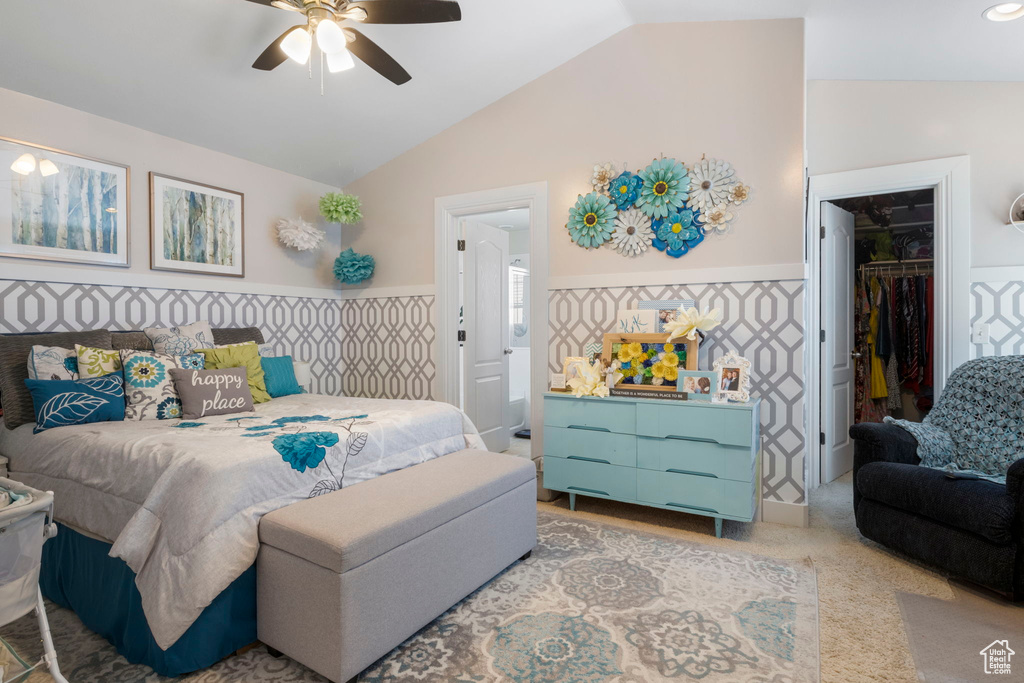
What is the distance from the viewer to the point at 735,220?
3154 millimetres

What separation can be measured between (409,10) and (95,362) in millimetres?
2269

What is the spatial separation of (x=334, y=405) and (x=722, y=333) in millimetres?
2317

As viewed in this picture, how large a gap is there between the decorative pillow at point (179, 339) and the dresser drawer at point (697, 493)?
2.71m

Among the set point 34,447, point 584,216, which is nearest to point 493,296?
point 584,216

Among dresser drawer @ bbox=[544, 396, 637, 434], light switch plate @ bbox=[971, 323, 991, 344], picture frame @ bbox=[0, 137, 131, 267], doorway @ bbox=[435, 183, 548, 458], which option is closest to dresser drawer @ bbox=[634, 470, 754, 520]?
dresser drawer @ bbox=[544, 396, 637, 434]

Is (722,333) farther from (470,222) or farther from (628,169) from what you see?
(470,222)

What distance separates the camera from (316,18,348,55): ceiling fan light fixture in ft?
6.99

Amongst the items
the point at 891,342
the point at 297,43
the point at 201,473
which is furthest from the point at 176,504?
the point at 891,342

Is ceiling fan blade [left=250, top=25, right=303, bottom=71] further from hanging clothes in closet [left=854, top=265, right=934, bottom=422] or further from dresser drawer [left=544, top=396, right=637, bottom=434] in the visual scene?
hanging clothes in closet [left=854, top=265, right=934, bottom=422]

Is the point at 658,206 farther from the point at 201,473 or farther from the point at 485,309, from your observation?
the point at 201,473

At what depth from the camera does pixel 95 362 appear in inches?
105

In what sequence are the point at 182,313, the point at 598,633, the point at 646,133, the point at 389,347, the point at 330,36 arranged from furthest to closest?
the point at 389,347, the point at 182,313, the point at 646,133, the point at 330,36, the point at 598,633

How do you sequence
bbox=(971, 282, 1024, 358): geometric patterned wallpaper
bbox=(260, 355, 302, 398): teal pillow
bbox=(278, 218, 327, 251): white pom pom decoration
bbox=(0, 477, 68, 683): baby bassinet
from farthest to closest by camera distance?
bbox=(278, 218, 327, 251): white pom pom decoration → bbox=(260, 355, 302, 398): teal pillow → bbox=(971, 282, 1024, 358): geometric patterned wallpaper → bbox=(0, 477, 68, 683): baby bassinet

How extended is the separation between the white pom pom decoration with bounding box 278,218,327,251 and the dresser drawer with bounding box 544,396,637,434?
2.32 metres
